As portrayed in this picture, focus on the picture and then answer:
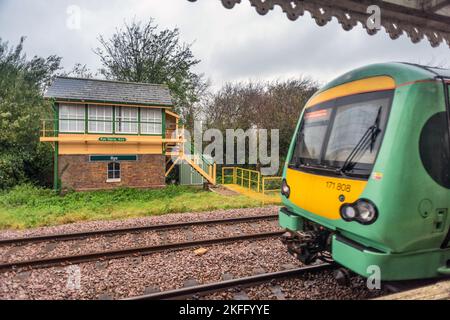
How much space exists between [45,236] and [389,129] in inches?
293

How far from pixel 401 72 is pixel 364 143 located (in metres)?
0.78

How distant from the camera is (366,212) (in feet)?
8.23

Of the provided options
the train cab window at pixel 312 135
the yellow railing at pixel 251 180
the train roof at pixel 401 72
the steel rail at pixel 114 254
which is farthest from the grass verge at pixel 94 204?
the train roof at pixel 401 72

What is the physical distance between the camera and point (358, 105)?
299 cm

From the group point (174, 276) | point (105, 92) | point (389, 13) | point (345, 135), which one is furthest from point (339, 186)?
point (105, 92)

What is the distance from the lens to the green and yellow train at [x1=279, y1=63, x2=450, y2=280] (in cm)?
239

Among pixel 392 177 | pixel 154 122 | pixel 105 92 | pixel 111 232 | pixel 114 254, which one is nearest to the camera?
pixel 392 177

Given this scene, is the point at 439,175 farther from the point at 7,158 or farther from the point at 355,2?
the point at 7,158

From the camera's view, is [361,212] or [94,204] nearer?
[361,212]

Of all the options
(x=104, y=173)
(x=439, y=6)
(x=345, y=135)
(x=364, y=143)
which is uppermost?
(x=439, y=6)

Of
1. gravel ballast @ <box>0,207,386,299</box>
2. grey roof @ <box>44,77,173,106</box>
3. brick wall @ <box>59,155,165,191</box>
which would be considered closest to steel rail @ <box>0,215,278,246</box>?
gravel ballast @ <box>0,207,386,299</box>

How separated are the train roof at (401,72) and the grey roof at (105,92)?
13.8 metres

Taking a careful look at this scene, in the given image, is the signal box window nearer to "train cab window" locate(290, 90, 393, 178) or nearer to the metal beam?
"train cab window" locate(290, 90, 393, 178)

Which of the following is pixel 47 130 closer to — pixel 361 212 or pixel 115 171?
pixel 115 171
